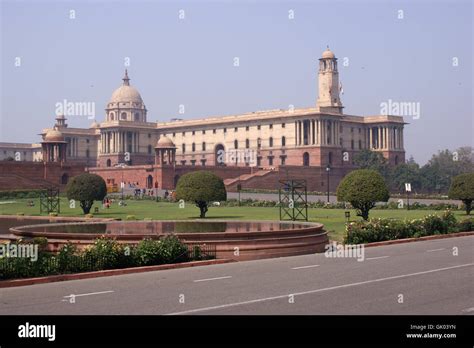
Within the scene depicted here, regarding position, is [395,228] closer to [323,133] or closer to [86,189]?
[86,189]

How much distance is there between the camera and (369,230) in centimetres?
2652

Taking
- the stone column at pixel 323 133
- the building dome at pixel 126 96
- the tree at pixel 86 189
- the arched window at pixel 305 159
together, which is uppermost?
the building dome at pixel 126 96

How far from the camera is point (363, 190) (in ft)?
114

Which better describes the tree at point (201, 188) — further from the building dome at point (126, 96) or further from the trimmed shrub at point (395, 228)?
the building dome at point (126, 96)

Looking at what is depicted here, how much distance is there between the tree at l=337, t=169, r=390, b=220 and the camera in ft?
114

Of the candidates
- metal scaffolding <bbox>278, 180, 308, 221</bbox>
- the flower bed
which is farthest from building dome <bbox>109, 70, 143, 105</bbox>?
the flower bed

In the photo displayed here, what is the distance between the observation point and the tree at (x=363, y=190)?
34656 millimetres

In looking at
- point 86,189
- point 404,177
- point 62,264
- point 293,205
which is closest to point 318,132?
point 404,177

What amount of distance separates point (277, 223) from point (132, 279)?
1166 cm

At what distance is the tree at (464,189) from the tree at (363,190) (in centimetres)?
1078

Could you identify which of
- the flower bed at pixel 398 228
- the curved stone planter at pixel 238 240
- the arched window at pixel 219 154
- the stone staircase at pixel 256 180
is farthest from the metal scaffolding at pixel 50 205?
the arched window at pixel 219 154

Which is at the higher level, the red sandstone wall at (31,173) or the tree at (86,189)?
the red sandstone wall at (31,173)
